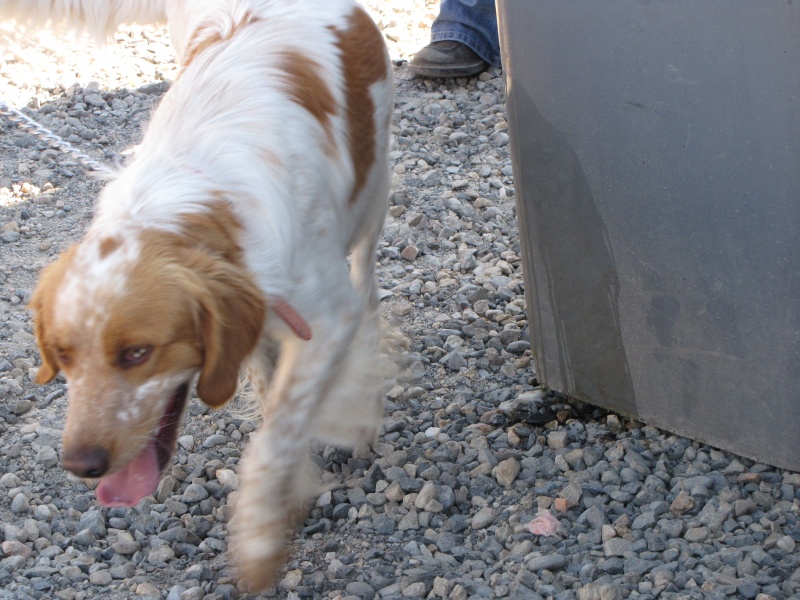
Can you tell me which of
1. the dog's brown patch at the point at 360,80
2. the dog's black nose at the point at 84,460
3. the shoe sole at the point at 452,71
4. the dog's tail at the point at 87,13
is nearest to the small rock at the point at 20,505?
the dog's black nose at the point at 84,460

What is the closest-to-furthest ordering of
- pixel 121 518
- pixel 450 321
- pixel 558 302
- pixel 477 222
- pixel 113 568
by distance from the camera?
pixel 113 568, pixel 121 518, pixel 558 302, pixel 450 321, pixel 477 222

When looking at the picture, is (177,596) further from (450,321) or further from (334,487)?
(450,321)

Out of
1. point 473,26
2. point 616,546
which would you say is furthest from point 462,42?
point 616,546

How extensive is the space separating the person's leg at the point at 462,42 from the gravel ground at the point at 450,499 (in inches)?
66.5

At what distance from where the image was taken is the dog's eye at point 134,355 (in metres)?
2.03

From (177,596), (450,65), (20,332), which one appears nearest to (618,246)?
(177,596)

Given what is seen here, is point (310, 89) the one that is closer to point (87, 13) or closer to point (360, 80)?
point (360, 80)

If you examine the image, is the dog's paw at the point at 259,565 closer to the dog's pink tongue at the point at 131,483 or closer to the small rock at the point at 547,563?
the dog's pink tongue at the point at 131,483

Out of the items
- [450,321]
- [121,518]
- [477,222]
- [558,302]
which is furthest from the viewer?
[477,222]

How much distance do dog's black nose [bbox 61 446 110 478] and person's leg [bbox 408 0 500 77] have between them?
368 cm

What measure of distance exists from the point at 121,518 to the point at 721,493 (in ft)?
5.08

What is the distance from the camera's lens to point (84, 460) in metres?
2.03

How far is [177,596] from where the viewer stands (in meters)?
2.35

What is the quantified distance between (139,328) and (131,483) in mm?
414
